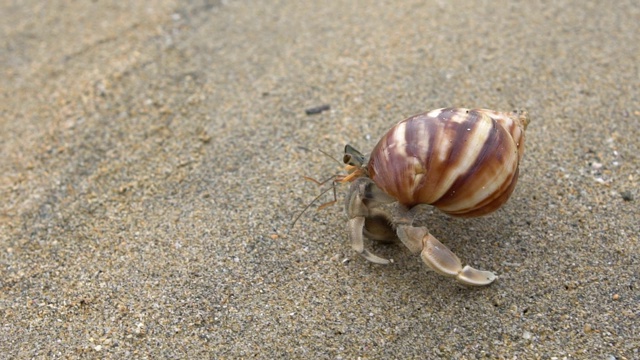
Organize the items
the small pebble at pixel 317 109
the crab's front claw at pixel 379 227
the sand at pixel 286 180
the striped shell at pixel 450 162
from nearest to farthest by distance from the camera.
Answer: the striped shell at pixel 450 162
the sand at pixel 286 180
the crab's front claw at pixel 379 227
the small pebble at pixel 317 109

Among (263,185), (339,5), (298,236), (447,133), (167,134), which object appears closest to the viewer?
(447,133)

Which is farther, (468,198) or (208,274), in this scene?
(208,274)

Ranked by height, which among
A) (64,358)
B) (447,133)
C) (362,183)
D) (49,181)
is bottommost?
(64,358)

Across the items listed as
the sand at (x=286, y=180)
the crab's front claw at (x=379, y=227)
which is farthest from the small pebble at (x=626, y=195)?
the crab's front claw at (x=379, y=227)

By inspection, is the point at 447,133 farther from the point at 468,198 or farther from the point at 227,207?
the point at 227,207

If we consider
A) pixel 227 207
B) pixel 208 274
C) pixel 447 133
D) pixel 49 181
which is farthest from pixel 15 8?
pixel 447 133

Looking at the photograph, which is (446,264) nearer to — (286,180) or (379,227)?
(379,227)

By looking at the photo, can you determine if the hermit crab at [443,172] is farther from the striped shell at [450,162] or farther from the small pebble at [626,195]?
the small pebble at [626,195]
